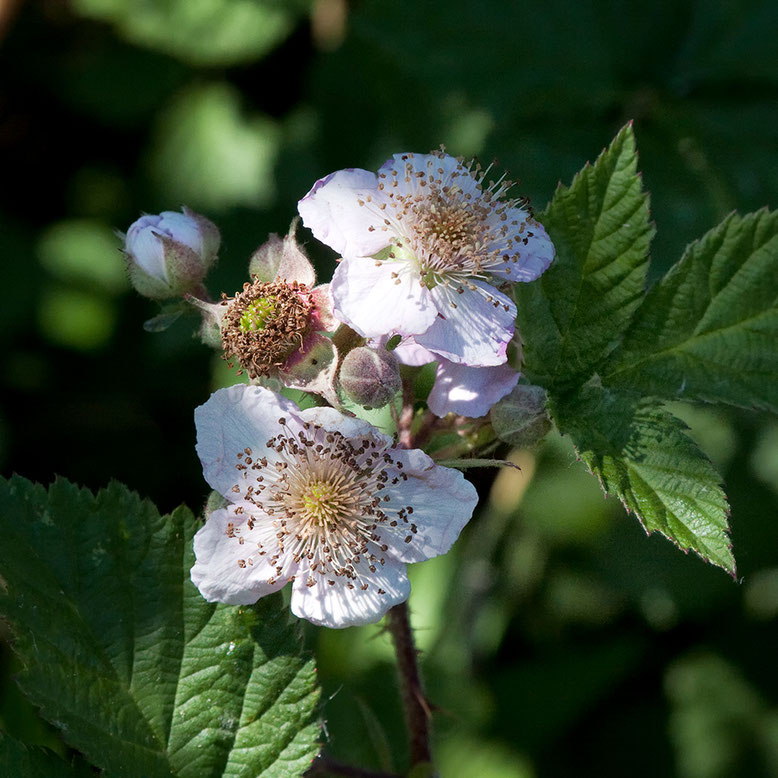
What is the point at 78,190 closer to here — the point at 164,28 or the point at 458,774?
the point at 164,28

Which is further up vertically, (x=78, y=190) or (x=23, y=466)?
(x=78, y=190)

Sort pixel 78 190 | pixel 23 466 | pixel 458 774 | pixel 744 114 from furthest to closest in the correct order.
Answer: pixel 78 190, pixel 23 466, pixel 744 114, pixel 458 774

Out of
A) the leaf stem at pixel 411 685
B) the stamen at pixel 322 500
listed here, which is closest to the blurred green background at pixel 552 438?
the leaf stem at pixel 411 685

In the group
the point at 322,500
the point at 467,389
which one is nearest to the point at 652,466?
the point at 467,389

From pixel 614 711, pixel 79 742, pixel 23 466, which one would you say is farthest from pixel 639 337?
pixel 23 466

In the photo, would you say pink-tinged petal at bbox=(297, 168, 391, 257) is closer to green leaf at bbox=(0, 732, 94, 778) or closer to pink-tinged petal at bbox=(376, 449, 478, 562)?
pink-tinged petal at bbox=(376, 449, 478, 562)

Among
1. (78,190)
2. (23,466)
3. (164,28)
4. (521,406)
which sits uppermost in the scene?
(521,406)

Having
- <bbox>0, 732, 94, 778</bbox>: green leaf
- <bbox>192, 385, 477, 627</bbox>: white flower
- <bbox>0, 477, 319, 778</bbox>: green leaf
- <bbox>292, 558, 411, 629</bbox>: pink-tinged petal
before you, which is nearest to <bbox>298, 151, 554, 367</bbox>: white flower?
<bbox>192, 385, 477, 627</bbox>: white flower
